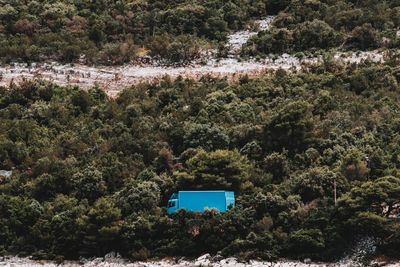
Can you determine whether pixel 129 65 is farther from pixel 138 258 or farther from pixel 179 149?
pixel 138 258

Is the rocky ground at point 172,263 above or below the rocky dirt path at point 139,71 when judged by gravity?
below

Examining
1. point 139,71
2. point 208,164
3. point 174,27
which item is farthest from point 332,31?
point 208,164

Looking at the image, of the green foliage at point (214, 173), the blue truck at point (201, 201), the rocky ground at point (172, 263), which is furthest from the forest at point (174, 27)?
the rocky ground at point (172, 263)

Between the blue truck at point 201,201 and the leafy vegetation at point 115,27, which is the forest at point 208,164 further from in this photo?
the leafy vegetation at point 115,27

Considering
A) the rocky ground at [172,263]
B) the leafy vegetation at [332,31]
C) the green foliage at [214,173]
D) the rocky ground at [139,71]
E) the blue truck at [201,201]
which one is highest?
the leafy vegetation at [332,31]

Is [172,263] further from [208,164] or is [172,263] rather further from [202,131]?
[202,131]

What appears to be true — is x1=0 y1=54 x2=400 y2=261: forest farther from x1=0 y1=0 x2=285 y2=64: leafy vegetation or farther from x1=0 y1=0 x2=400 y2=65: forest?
x1=0 y1=0 x2=285 y2=64: leafy vegetation
